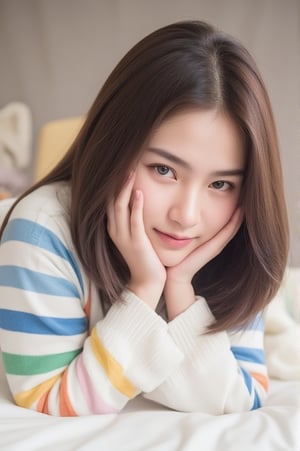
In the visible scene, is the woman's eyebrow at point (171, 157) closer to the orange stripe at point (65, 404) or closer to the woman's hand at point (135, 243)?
the woman's hand at point (135, 243)

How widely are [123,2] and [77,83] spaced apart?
234mm

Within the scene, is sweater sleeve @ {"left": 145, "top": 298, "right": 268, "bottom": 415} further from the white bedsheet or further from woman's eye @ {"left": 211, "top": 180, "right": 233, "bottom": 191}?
woman's eye @ {"left": 211, "top": 180, "right": 233, "bottom": 191}

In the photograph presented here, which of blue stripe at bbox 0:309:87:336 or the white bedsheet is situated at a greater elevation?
blue stripe at bbox 0:309:87:336

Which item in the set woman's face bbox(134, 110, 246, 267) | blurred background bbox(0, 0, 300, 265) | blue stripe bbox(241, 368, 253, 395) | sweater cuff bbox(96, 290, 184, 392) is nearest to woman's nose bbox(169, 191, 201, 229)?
woman's face bbox(134, 110, 246, 267)

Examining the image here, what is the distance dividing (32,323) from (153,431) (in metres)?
0.19

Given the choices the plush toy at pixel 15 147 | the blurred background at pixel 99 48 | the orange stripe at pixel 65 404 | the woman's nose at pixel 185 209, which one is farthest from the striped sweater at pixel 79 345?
the plush toy at pixel 15 147

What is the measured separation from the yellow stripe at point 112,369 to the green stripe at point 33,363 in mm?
47

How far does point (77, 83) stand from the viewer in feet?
4.75

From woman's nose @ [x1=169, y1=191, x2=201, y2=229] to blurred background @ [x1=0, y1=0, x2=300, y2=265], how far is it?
0.58 m

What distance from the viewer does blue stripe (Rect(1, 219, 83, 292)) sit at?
0.67m

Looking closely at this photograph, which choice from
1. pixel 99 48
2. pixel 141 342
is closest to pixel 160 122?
pixel 141 342

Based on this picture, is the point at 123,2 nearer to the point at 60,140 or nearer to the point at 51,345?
the point at 60,140

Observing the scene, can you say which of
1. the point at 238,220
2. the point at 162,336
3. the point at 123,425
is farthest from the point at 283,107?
the point at 123,425

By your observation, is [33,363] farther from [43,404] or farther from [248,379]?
[248,379]
